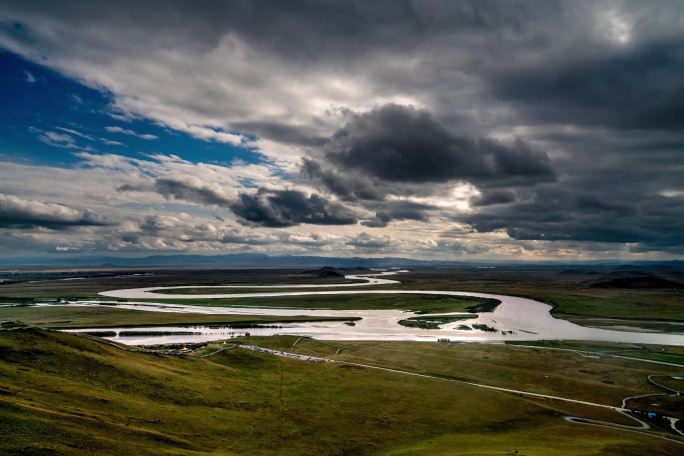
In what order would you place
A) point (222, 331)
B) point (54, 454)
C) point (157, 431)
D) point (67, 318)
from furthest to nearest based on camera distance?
point (67, 318), point (222, 331), point (157, 431), point (54, 454)

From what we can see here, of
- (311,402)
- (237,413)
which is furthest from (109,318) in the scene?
(237,413)

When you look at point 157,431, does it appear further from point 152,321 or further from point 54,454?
point 152,321

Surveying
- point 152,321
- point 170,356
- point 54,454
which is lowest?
point 152,321

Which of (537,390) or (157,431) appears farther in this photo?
(537,390)

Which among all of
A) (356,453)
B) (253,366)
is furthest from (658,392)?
(253,366)

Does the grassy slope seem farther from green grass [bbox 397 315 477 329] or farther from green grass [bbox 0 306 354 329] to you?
green grass [bbox 0 306 354 329]

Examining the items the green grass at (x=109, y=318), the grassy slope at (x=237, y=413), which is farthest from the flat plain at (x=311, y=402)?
the green grass at (x=109, y=318)

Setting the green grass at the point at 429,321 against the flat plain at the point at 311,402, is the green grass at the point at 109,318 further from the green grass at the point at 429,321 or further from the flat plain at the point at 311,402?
the flat plain at the point at 311,402

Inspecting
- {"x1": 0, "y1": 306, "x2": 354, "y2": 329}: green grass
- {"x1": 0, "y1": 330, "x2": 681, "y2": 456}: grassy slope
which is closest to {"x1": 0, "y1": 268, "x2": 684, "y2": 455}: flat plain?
{"x1": 0, "y1": 330, "x2": 681, "y2": 456}: grassy slope

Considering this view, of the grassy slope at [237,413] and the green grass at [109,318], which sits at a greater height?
the grassy slope at [237,413]
